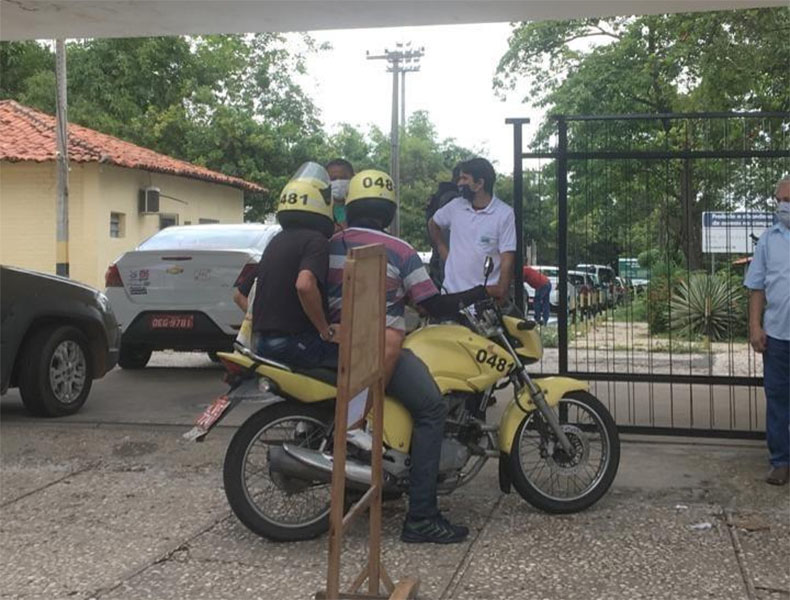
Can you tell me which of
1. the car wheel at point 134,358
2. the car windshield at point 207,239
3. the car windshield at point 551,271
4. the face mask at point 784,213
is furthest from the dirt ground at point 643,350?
the car wheel at point 134,358

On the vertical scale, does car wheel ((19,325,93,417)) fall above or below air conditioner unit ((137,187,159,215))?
below

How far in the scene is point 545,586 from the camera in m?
3.62

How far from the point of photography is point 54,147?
66.0 feet

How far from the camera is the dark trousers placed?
4.07 m

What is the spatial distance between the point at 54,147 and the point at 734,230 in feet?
57.9

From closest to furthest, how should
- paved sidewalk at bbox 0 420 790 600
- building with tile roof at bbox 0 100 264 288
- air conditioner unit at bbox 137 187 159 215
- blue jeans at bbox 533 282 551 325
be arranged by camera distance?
paved sidewalk at bbox 0 420 790 600 → blue jeans at bbox 533 282 551 325 → building with tile roof at bbox 0 100 264 288 → air conditioner unit at bbox 137 187 159 215

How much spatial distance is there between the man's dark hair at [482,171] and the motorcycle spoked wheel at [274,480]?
2051 millimetres

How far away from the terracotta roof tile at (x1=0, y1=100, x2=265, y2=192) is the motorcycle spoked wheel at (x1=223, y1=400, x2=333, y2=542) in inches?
667

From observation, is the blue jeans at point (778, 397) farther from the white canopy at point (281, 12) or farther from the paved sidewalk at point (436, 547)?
the white canopy at point (281, 12)

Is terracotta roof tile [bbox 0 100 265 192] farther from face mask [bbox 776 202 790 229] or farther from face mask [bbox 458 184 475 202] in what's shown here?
face mask [bbox 776 202 790 229]

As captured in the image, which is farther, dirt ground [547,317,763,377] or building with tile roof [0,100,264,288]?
building with tile roof [0,100,264,288]

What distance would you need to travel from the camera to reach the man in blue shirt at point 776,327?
500 centimetres

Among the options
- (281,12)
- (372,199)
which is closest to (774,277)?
(372,199)

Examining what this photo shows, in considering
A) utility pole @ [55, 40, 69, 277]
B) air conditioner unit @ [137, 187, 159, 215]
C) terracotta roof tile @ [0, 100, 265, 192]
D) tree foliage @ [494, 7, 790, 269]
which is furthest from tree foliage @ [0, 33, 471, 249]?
tree foliage @ [494, 7, 790, 269]
